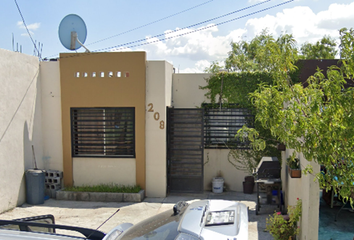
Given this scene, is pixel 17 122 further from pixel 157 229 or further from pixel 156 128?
pixel 157 229

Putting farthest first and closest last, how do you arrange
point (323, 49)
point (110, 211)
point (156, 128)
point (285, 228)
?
point (323, 49), point (156, 128), point (110, 211), point (285, 228)

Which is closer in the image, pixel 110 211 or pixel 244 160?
pixel 110 211

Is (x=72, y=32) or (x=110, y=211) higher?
(x=72, y=32)

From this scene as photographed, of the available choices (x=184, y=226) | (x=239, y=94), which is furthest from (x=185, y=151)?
(x=184, y=226)

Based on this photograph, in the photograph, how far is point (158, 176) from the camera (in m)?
8.84

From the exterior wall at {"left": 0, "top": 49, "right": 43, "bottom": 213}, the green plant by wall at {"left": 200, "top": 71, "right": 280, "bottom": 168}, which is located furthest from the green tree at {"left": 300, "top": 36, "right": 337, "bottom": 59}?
the exterior wall at {"left": 0, "top": 49, "right": 43, "bottom": 213}

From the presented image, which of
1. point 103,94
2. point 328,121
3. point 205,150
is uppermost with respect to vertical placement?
point 103,94

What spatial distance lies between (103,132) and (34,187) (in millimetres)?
2218

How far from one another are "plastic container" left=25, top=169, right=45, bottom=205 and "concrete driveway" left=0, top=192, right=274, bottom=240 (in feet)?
0.57

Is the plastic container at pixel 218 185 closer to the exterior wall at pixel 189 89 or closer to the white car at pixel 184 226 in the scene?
the exterior wall at pixel 189 89

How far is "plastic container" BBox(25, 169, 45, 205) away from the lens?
8172 millimetres

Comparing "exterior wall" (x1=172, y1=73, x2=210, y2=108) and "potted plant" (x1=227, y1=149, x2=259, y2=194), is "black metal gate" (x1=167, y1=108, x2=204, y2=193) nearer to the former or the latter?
"exterior wall" (x1=172, y1=73, x2=210, y2=108)

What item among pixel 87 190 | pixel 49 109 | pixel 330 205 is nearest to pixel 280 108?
pixel 330 205

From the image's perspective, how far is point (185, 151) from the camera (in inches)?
358
